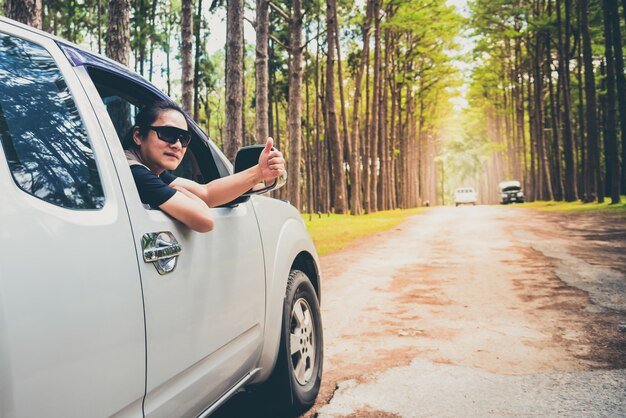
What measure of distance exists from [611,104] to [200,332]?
2384 centimetres

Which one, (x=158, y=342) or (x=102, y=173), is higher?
(x=102, y=173)

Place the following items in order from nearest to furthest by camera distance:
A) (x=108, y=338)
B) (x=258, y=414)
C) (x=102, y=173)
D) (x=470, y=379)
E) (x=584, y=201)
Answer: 1. (x=108, y=338)
2. (x=102, y=173)
3. (x=258, y=414)
4. (x=470, y=379)
5. (x=584, y=201)

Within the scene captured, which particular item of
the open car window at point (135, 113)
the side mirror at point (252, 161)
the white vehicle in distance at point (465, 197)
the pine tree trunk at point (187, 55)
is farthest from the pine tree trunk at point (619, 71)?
the white vehicle in distance at point (465, 197)

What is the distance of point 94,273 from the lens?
4.88ft

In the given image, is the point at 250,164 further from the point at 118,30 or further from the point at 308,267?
the point at 118,30

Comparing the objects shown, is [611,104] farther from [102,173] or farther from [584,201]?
[102,173]

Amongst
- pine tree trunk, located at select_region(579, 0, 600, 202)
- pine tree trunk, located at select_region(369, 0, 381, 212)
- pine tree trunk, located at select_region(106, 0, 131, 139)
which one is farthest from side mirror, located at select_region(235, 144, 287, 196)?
pine tree trunk, located at select_region(369, 0, 381, 212)

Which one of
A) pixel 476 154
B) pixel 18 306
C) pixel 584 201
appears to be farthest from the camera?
pixel 476 154

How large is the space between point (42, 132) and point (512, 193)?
45990 mm

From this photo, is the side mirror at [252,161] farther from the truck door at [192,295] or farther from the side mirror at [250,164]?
the truck door at [192,295]

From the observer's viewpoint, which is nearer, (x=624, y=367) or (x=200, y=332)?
(x=200, y=332)

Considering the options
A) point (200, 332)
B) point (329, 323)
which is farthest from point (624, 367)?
point (200, 332)

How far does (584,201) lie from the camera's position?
979 inches

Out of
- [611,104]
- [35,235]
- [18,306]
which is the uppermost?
[611,104]
